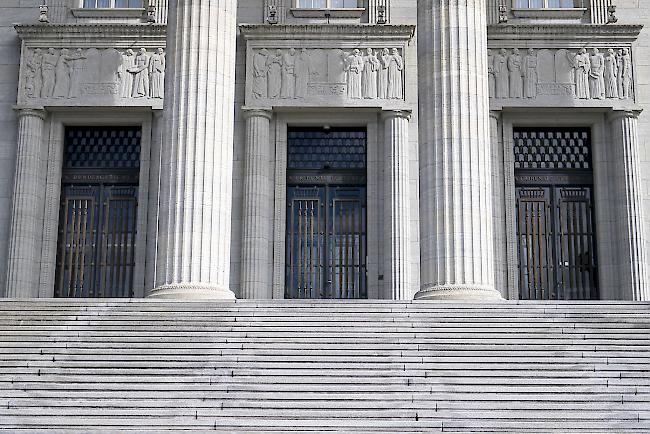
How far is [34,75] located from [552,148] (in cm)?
1709

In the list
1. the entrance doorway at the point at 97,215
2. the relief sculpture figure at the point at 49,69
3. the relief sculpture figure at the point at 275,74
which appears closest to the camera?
the relief sculpture figure at the point at 275,74

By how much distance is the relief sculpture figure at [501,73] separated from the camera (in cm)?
3020

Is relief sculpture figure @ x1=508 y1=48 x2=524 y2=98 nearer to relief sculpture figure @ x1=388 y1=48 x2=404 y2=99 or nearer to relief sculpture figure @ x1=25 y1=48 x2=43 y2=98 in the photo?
relief sculpture figure @ x1=388 y1=48 x2=404 y2=99

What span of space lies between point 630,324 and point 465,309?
11.2ft

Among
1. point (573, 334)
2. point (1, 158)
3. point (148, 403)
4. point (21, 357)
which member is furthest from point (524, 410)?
point (1, 158)

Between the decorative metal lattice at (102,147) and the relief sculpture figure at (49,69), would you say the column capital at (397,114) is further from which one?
the relief sculpture figure at (49,69)

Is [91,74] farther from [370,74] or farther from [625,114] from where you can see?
[625,114]

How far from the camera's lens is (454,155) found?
23.2 m

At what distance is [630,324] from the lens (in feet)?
64.1

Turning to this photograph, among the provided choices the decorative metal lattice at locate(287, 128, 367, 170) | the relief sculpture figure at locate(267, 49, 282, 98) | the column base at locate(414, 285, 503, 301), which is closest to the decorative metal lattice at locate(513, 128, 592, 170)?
the decorative metal lattice at locate(287, 128, 367, 170)

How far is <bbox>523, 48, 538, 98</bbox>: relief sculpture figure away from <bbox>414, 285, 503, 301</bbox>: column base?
9.90m

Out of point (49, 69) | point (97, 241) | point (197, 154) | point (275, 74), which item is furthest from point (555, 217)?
point (49, 69)

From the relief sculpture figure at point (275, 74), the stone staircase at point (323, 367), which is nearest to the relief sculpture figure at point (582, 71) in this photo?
the relief sculpture figure at point (275, 74)

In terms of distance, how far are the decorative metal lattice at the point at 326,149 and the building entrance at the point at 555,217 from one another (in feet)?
17.1
